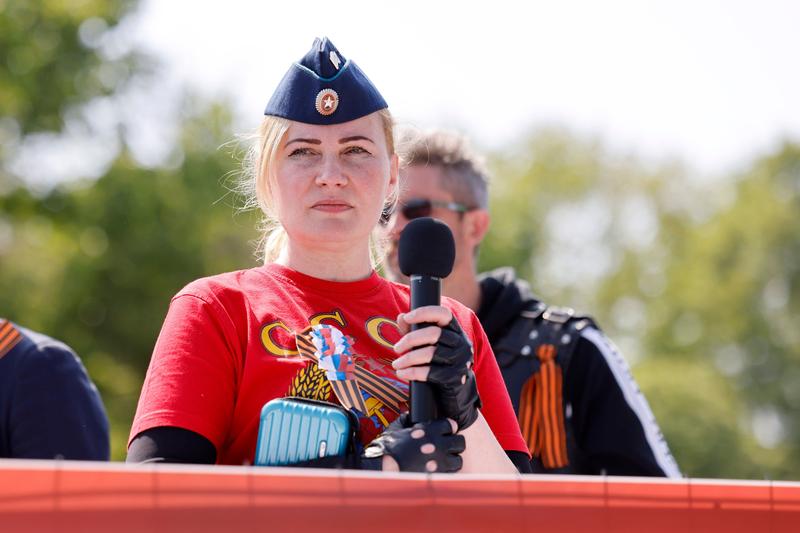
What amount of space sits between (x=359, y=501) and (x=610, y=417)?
279cm

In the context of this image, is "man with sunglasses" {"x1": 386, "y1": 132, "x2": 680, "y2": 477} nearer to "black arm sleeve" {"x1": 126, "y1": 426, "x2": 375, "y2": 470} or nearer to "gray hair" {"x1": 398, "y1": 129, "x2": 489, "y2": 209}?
"gray hair" {"x1": 398, "y1": 129, "x2": 489, "y2": 209}

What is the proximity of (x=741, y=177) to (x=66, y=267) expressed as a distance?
22113 millimetres

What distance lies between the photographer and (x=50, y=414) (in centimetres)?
367

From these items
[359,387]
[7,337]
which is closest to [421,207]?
[7,337]

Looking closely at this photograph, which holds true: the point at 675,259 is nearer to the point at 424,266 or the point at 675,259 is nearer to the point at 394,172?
the point at 394,172

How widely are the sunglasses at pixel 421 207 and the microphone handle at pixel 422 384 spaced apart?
2.44 m

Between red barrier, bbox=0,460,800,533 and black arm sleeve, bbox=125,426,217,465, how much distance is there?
52 cm

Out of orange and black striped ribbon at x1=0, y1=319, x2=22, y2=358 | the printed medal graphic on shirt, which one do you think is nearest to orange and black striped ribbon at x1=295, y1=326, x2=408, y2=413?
the printed medal graphic on shirt

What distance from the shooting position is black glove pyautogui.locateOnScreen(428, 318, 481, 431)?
7.55 feet

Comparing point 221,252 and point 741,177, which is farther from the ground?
point 741,177

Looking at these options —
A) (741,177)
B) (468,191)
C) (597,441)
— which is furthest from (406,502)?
(741,177)

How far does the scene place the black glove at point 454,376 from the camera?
7.55ft

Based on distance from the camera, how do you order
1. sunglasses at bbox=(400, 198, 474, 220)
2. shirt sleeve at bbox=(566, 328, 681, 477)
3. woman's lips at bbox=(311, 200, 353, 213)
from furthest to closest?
sunglasses at bbox=(400, 198, 474, 220) < shirt sleeve at bbox=(566, 328, 681, 477) < woman's lips at bbox=(311, 200, 353, 213)

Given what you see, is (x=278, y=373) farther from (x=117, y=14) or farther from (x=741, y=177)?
(x=741, y=177)
